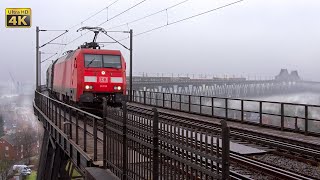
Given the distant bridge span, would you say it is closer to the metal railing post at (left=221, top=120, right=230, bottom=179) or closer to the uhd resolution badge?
the uhd resolution badge

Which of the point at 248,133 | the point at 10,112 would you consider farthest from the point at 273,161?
the point at 10,112

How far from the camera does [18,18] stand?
22453mm

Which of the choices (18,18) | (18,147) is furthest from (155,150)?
(18,147)

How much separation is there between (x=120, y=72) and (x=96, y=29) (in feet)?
10.6

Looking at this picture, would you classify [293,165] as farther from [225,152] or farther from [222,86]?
[222,86]

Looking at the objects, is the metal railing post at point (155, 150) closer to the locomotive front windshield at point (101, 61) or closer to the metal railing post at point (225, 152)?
the metal railing post at point (225, 152)

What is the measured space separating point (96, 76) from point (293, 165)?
1239cm

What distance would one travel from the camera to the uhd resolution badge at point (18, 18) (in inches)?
868

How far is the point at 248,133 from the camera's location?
47.2ft

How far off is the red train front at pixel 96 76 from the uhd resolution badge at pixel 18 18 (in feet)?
11.1

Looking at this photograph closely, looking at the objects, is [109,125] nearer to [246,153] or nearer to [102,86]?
[246,153]

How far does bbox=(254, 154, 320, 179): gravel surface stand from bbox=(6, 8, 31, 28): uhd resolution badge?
620 inches

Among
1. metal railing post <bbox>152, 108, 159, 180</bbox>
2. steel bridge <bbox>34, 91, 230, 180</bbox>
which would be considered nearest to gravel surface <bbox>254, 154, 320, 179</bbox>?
steel bridge <bbox>34, 91, 230, 180</bbox>

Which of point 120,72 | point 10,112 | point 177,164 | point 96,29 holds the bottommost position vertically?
point 10,112
